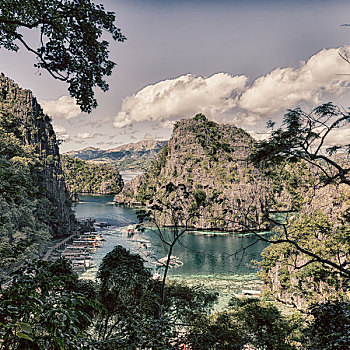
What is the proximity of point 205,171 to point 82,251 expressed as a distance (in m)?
38.5

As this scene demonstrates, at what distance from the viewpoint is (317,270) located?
478 inches

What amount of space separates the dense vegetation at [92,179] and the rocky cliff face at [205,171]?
25.1 meters

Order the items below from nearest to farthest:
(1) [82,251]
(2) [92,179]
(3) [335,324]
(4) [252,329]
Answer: (3) [335,324], (4) [252,329], (1) [82,251], (2) [92,179]

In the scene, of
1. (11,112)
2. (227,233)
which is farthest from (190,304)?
(11,112)

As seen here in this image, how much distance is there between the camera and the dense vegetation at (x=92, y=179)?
10025cm

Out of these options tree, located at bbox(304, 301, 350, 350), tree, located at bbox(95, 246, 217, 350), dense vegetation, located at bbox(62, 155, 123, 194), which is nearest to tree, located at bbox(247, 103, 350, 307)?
tree, located at bbox(304, 301, 350, 350)

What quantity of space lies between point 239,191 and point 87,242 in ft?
102

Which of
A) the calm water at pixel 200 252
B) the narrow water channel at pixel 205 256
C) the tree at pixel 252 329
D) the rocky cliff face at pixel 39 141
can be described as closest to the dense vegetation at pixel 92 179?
the calm water at pixel 200 252

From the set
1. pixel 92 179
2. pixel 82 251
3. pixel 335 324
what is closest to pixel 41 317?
pixel 335 324

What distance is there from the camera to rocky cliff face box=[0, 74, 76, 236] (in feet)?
111

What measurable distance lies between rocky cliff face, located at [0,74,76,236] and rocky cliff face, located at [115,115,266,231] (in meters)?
16.8

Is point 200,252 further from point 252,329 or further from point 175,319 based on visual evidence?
point 175,319

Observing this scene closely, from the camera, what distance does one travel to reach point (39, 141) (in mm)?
A: 38031

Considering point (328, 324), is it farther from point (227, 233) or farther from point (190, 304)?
point (227, 233)
